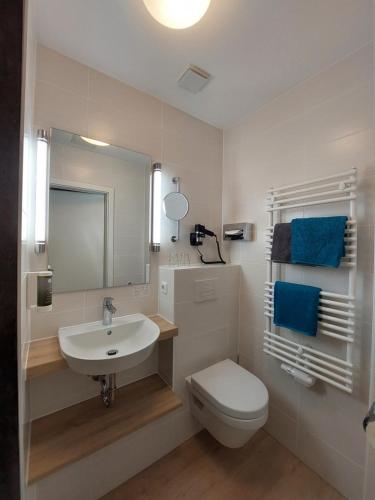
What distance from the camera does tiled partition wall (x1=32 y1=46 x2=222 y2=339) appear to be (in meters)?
1.21

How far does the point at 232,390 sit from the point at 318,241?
1047mm

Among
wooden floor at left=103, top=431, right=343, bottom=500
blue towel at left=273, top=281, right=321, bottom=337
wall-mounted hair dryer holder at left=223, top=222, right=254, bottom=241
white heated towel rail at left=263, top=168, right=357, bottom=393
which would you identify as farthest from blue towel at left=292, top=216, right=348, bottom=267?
wooden floor at left=103, top=431, right=343, bottom=500

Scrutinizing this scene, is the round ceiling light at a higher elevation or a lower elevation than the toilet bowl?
higher

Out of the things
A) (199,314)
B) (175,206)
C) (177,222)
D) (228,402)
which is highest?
(175,206)

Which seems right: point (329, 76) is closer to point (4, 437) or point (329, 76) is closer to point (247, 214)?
point (247, 214)

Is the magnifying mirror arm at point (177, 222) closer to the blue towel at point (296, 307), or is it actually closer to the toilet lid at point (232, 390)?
the blue towel at point (296, 307)

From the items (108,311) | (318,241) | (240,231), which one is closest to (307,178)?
(318,241)

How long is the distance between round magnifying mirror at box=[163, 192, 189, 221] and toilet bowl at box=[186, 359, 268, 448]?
3.82 ft

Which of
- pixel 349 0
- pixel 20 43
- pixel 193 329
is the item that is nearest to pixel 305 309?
pixel 193 329

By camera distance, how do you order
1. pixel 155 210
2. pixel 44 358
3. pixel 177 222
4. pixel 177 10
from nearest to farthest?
pixel 177 10
pixel 44 358
pixel 155 210
pixel 177 222

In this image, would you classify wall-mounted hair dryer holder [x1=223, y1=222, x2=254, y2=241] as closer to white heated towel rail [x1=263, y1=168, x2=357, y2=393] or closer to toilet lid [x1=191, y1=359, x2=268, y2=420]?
white heated towel rail [x1=263, y1=168, x2=357, y2=393]

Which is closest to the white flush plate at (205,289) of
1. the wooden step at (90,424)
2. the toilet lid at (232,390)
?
the toilet lid at (232,390)

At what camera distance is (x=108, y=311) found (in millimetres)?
1338

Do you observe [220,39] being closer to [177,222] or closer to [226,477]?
[177,222]
